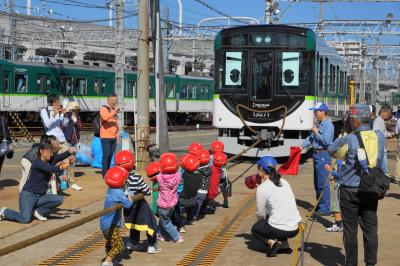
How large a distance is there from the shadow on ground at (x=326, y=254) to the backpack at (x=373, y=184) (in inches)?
42.6

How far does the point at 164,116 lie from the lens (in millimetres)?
13766

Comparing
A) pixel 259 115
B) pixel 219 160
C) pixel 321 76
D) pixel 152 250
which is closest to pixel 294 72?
pixel 259 115

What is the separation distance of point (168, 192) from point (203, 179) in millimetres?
1283

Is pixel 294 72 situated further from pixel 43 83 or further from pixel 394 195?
pixel 43 83

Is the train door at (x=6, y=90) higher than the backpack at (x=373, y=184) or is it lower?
higher

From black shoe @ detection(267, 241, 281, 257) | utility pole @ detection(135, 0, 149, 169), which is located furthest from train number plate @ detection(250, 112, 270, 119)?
black shoe @ detection(267, 241, 281, 257)

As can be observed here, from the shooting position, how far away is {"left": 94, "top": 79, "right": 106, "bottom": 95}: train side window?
111 feet

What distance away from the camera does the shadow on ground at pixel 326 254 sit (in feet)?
21.1

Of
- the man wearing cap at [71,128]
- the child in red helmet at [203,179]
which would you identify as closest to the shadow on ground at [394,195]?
the child in red helmet at [203,179]

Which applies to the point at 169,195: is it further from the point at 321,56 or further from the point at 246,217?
the point at 321,56

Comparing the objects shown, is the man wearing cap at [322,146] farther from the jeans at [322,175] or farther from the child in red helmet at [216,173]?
the child in red helmet at [216,173]

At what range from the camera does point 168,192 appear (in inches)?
278

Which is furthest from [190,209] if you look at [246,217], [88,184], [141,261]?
[88,184]

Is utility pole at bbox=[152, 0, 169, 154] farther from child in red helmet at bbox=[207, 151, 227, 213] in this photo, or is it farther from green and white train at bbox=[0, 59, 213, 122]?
green and white train at bbox=[0, 59, 213, 122]
